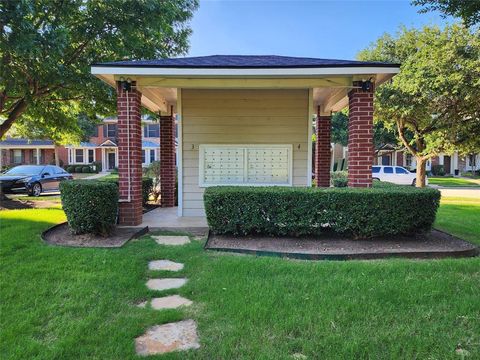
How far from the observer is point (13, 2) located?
660 centimetres

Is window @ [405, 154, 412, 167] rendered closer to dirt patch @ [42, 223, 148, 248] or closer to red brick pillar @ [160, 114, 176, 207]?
red brick pillar @ [160, 114, 176, 207]

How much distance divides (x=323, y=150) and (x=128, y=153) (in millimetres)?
5736

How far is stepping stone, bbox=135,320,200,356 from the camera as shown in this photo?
2.39 metres

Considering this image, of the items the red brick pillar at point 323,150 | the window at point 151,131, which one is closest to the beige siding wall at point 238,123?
the red brick pillar at point 323,150

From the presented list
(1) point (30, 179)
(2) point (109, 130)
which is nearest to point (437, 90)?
(1) point (30, 179)

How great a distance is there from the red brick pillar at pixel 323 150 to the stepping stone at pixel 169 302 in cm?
712

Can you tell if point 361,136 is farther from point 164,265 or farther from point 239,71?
point 164,265

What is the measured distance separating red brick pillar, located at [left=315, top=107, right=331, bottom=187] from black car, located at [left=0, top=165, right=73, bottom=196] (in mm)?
11371

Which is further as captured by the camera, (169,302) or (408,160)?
(408,160)

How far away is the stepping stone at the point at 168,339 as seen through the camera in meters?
2.39

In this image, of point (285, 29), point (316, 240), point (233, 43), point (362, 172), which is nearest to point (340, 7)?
point (285, 29)

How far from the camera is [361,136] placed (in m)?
Result: 5.92

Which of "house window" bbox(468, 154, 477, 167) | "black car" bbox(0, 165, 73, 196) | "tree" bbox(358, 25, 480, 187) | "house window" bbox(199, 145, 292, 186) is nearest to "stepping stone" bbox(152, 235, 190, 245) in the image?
"house window" bbox(199, 145, 292, 186)

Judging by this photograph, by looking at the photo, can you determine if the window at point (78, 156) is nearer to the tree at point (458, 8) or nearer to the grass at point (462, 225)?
the grass at point (462, 225)
